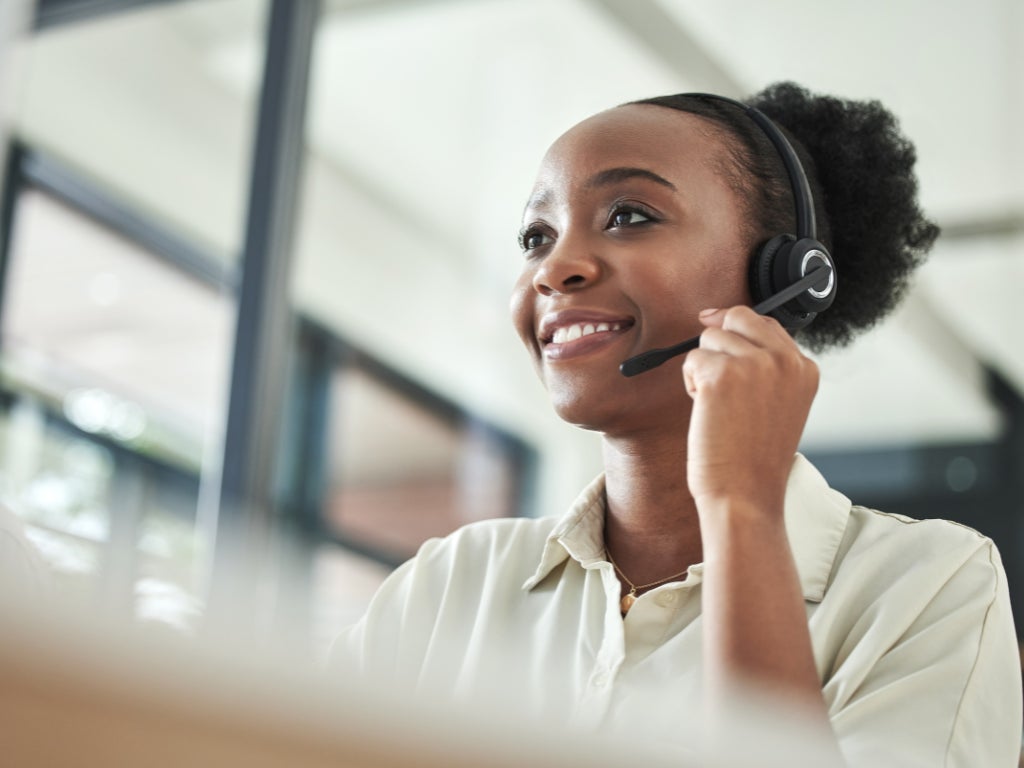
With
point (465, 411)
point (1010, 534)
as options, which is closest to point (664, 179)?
point (1010, 534)

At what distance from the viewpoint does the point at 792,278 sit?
1.03m

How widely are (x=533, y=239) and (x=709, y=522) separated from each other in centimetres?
43

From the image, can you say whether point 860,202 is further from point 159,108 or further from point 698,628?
point 159,108

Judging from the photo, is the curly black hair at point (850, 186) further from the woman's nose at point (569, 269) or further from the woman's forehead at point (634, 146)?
the woman's nose at point (569, 269)

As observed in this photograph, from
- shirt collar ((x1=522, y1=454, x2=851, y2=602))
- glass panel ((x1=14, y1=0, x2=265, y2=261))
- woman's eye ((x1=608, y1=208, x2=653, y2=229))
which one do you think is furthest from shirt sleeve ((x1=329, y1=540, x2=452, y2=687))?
glass panel ((x1=14, y1=0, x2=265, y2=261))

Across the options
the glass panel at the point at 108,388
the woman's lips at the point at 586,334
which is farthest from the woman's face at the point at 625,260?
the glass panel at the point at 108,388

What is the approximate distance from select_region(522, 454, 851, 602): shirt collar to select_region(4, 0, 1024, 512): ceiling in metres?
1.03

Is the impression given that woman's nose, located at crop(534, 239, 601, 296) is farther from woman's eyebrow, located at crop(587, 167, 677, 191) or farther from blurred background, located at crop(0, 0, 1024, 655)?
blurred background, located at crop(0, 0, 1024, 655)

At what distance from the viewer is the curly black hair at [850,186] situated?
118 centimetres

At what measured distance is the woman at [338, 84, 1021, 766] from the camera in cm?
81

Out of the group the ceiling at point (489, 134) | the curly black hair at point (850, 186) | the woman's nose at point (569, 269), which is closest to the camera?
the woman's nose at point (569, 269)

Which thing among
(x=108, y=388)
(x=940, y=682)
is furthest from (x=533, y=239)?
(x=108, y=388)

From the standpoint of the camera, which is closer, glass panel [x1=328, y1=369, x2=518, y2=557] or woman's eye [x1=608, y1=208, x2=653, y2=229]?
woman's eye [x1=608, y1=208, x2=653, y2=229]

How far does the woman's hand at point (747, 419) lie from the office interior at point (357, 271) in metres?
1.61
